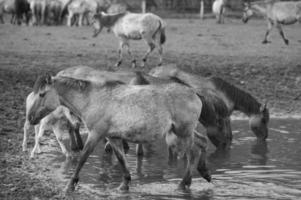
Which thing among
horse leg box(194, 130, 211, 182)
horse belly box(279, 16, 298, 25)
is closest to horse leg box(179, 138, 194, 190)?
horse leg box(194, 130, 211, 182)

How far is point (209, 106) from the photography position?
10797 mm

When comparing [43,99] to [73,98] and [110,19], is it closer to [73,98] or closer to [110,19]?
[73,98]

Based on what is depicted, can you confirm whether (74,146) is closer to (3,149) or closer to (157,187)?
(3,149)

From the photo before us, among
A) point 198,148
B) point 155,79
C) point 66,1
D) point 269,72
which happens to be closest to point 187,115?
point 198,148

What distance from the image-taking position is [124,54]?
1986 cm

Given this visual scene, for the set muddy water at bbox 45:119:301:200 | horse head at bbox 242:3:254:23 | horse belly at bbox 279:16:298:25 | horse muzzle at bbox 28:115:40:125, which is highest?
horse head at bbox 242:3:254:23

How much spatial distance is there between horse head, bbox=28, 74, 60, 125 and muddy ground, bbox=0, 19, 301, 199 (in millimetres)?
876

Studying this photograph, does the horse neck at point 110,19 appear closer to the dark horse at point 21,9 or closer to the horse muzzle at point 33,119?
the horse muzzle at point 33,119

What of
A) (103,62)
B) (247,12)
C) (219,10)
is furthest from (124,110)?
(219,10)

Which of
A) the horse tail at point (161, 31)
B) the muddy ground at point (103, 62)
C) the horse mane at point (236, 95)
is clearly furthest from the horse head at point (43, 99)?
the horse tail at point (161, 31)

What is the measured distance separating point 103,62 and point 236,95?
659 cm

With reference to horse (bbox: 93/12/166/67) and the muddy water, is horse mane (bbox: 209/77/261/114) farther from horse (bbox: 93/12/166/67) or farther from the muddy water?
horse (bbox: 93/12/166/67)

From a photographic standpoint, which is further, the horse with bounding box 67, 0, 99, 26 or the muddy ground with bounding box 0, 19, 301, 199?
the horse with bounding box 67, 0, 99, 26

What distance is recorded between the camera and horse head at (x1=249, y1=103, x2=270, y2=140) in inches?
489
